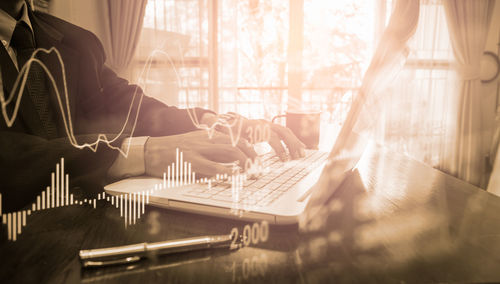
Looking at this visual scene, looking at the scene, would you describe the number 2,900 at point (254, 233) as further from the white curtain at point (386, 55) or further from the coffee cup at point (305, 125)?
the coffee cup at point (305, 125)

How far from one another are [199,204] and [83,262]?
110 mm

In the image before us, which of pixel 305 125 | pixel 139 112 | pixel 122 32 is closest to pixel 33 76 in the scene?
pixel 139 112

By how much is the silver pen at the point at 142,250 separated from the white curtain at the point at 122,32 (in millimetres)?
1364

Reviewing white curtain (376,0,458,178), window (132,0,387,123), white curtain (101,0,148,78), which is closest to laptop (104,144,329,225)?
white curtain (101,0,148,78)

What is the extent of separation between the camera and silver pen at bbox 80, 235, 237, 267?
0.68ft

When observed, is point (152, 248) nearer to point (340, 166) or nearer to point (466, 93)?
point (340, 166)

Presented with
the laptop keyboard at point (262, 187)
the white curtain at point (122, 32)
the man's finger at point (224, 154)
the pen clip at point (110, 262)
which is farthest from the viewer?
the white curtain at point (122, 32)

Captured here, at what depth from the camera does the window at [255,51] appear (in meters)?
1.97

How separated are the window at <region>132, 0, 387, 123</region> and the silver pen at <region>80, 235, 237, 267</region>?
1.67m

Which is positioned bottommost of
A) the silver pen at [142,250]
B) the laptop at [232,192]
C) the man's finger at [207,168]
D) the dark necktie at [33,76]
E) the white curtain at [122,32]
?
the silver pen at [142,250]

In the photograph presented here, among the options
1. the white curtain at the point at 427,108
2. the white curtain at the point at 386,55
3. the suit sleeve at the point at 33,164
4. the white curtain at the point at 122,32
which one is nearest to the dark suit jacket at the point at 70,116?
the suit sleeve at the point at 33,164

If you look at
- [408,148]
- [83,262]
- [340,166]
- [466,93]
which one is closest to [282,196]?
[340,166]

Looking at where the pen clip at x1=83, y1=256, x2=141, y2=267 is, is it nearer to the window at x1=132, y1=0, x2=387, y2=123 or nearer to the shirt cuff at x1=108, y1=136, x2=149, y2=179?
the shirt cuff at x1=108, y1=136, x2=149, y2=179

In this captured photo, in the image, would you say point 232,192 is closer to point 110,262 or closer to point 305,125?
point 110,262
